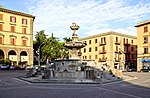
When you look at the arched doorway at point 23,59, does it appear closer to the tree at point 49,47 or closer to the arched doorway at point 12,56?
the arched doorway at point 12,56

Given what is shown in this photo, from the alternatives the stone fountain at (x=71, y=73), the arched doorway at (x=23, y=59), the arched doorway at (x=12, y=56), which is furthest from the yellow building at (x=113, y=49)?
the stone fountain at (x=71, y=73)

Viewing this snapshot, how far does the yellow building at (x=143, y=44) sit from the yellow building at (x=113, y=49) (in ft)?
31.0

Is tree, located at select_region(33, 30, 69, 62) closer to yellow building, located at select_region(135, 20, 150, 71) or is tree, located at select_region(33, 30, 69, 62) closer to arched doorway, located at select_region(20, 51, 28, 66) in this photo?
arched doorway, located at select_region(20, 51, 28, 66)

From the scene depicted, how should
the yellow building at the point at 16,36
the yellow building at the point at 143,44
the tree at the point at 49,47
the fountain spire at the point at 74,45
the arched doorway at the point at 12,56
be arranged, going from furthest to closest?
the tree at the point at 49,47 < the arched doorway at the point at 12,56 < the yellow building at the point at 143,44 < the yellow building at the point at 16,36 < the fountain spire at the point at 74,45

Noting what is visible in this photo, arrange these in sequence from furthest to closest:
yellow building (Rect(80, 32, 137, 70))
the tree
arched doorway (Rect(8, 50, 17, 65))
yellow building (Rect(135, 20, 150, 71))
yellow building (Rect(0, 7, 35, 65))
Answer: yellow building (Rect(80, 32, 137, 70)) → the tree → arched doorway (Rect(8, 50, 17, 65)) → yellow building (Rect(135, 20, 150, 71)) → yellow building (Rect(0, 7, 35, 65))

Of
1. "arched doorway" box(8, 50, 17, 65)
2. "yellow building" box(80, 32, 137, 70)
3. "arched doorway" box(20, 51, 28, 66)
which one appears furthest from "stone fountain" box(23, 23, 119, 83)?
"yellow building" box(80, 32, 137, 70)

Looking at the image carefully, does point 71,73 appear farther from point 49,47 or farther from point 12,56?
point 49,47

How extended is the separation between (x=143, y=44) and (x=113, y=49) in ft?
45.4

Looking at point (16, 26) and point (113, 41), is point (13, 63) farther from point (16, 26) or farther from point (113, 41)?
point (113, 41)

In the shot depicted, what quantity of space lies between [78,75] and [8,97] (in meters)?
10.6

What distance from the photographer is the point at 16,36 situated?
2338 inches

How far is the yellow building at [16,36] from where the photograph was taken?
5691cm

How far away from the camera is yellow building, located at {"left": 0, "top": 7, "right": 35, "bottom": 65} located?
56906mm

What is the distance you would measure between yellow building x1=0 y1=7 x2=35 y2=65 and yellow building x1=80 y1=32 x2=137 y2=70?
23692 mm
